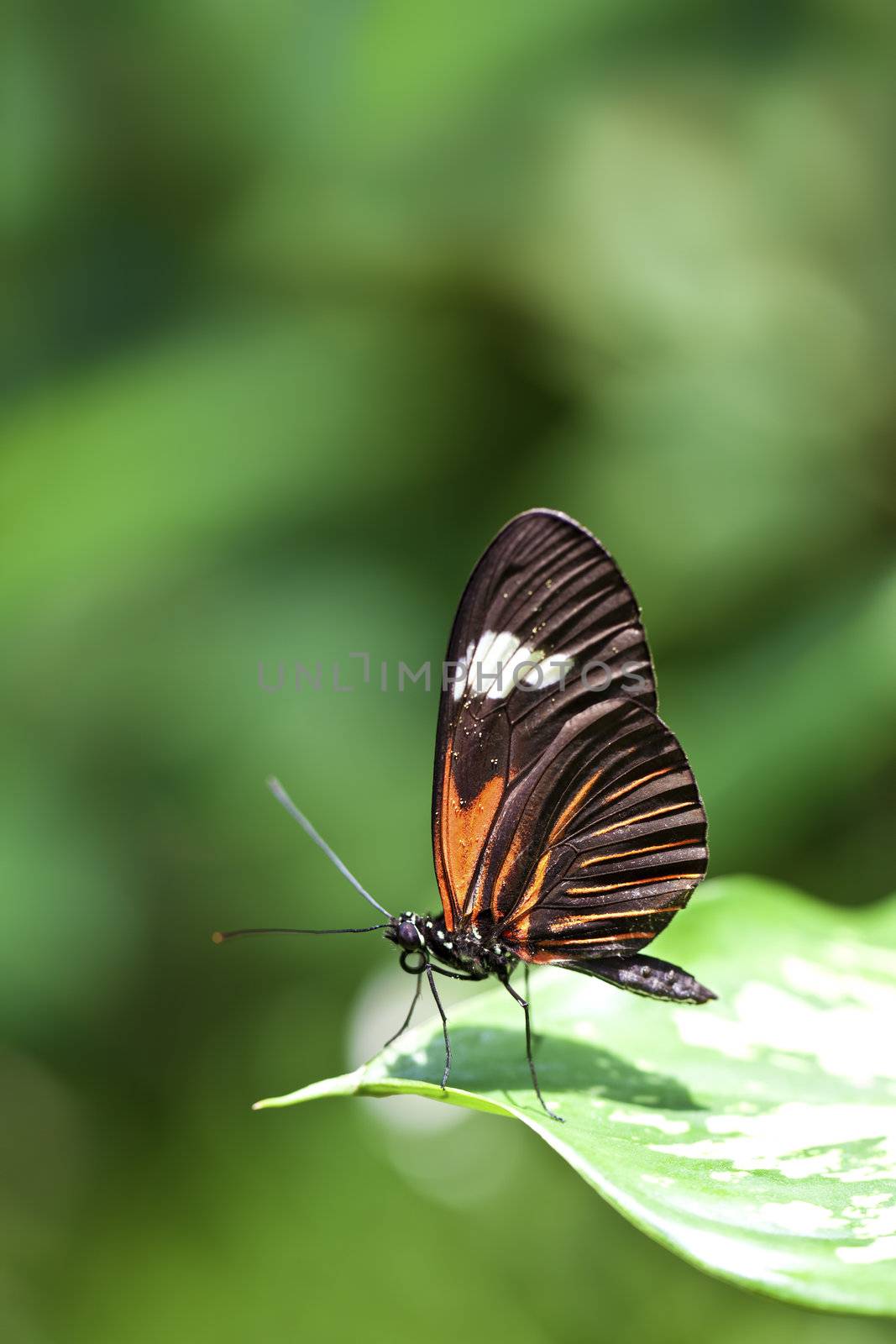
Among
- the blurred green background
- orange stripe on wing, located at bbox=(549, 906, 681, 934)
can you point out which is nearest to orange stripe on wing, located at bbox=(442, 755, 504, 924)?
orange stripe on wing, located at bbox=(549, 906, 681, 934)

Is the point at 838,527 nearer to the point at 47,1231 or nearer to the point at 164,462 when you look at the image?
the point at 164,462

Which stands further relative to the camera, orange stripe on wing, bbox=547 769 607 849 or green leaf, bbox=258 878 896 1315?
orange stripe on wing, bbox=547 769 607 849

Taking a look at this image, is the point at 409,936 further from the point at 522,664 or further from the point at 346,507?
the point at 346,507

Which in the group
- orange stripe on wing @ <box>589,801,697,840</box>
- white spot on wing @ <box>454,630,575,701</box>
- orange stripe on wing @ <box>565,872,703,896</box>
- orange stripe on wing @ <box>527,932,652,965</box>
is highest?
white spot on wing @ <box>454,630,575,701</box>

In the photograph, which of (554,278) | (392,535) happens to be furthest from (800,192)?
(392,535)

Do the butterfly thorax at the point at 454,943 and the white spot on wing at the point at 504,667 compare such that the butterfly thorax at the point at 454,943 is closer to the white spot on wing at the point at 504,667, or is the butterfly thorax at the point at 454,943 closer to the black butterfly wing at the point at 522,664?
the black butterfly wing at the point at 522,664

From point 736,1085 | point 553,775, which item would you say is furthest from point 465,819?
point 736,1085

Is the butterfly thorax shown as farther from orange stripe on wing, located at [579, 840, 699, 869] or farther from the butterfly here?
orange stripe on wing, located at [579, 840, 699, 869]
